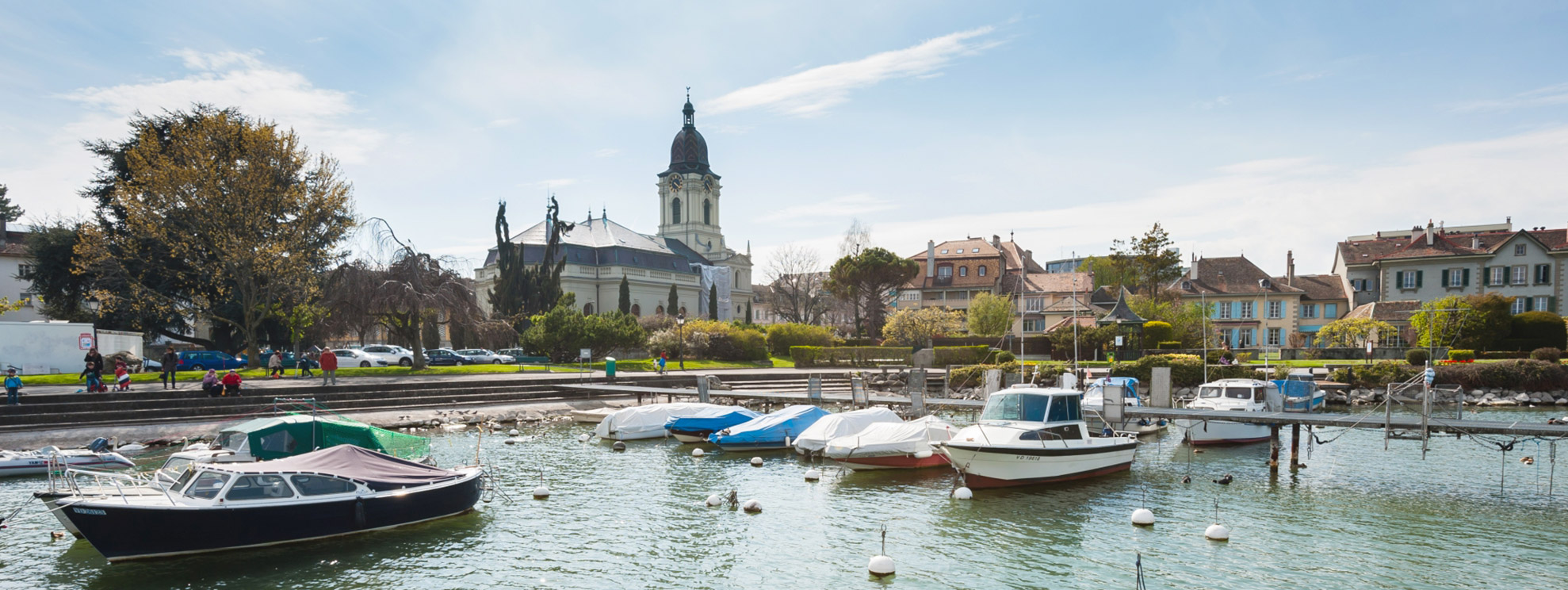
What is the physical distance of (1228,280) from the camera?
76.6 m

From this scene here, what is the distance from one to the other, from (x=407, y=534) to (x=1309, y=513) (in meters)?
19.0

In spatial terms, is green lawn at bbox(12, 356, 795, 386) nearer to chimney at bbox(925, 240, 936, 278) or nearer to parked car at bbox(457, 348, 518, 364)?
A: parked car at bbox(457, 348, 518, 364)

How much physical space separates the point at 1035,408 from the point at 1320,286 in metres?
65.7

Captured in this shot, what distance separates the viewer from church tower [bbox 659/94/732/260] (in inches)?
4328

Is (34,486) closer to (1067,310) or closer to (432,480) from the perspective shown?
(432,480)

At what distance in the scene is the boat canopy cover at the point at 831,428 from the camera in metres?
25.1

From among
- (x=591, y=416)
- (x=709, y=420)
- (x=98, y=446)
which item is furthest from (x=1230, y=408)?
(x=98, y=446)

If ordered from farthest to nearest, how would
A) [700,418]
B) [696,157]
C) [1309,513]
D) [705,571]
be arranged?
[696,157] → [700,418] → [1309,513] → [705,571]

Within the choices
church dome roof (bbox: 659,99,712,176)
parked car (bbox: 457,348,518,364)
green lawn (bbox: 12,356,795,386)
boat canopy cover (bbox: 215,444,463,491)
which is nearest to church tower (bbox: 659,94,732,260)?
church dome roof (bbox: 659,99,712,176)

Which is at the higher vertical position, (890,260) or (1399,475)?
(890,260)

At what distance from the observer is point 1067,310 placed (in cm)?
7500

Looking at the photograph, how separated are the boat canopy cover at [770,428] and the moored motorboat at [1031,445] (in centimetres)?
611

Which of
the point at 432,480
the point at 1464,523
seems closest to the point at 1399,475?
the point at 1464,523

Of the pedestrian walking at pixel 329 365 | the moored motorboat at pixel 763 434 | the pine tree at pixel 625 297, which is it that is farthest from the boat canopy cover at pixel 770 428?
the pine tree at pixel 625 297
